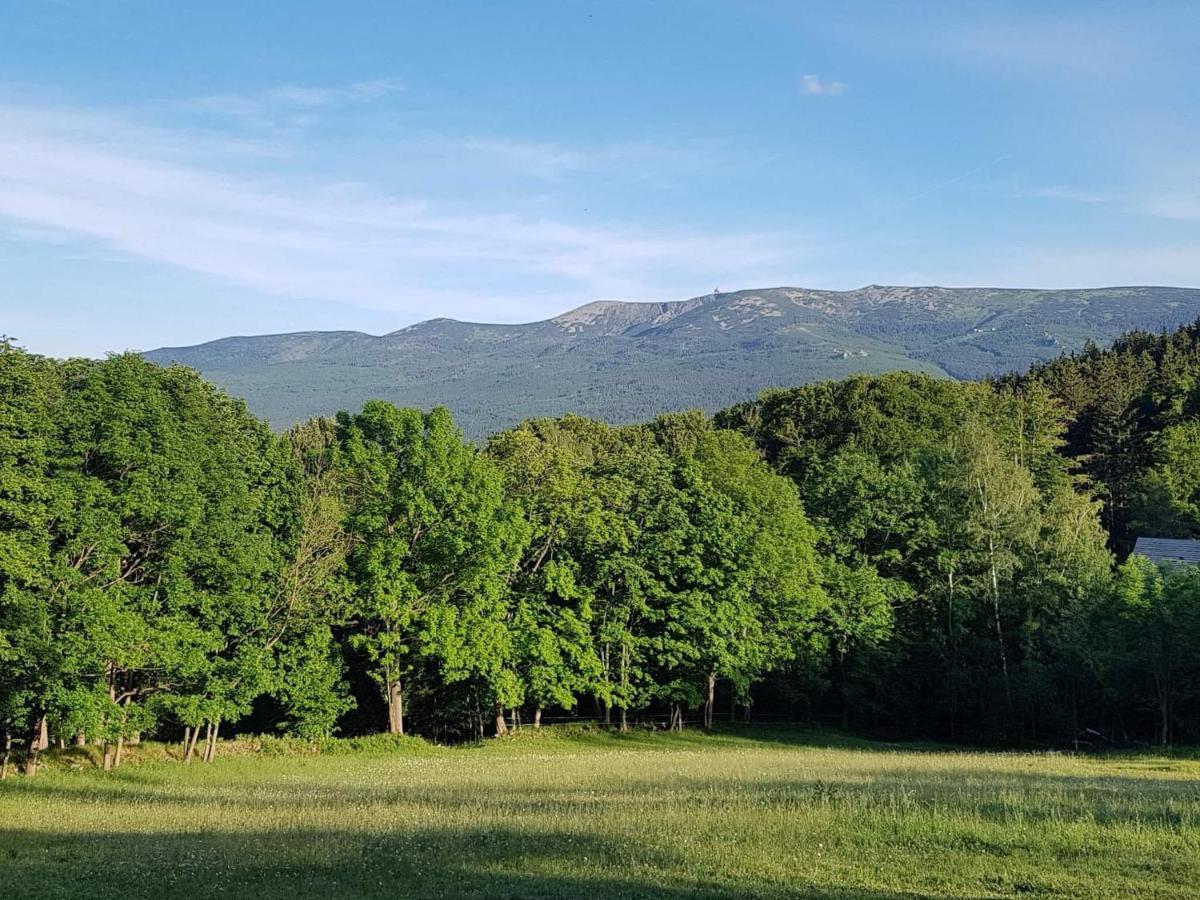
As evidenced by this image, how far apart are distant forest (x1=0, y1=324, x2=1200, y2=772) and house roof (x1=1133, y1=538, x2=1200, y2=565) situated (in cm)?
346

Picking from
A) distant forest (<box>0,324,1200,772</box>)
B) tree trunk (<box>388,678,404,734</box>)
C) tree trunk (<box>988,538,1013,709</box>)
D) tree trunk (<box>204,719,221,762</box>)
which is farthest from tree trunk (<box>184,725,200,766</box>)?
tree trunk (<box>988,538,1013,709</box>)

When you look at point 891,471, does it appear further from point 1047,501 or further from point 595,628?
point 595,628

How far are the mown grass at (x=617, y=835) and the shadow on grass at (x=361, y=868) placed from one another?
2.2 inches

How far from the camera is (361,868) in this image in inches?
637

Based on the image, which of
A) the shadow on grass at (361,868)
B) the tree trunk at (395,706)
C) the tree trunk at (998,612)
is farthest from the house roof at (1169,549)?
the shadow on grass at (361,868)

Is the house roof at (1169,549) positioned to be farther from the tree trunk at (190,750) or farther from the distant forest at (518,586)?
the tree trunk at (190,750)

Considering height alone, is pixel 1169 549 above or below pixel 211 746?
above

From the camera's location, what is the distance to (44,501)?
107 ft

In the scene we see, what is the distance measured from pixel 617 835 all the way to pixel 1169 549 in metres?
53.1

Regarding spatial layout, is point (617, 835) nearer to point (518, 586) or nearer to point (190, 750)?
point (190, 750)

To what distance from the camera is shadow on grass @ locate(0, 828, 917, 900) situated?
14.4m

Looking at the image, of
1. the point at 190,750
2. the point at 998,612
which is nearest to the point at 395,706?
the point at 190,750

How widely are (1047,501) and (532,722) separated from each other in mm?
32991

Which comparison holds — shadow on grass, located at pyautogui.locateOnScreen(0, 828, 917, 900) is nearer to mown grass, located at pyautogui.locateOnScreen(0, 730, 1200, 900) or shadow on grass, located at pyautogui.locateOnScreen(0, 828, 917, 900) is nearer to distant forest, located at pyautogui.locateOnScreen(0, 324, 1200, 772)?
mown grass, located at pyautogui.locateOnScreen(0, 730, 1200, 900)
